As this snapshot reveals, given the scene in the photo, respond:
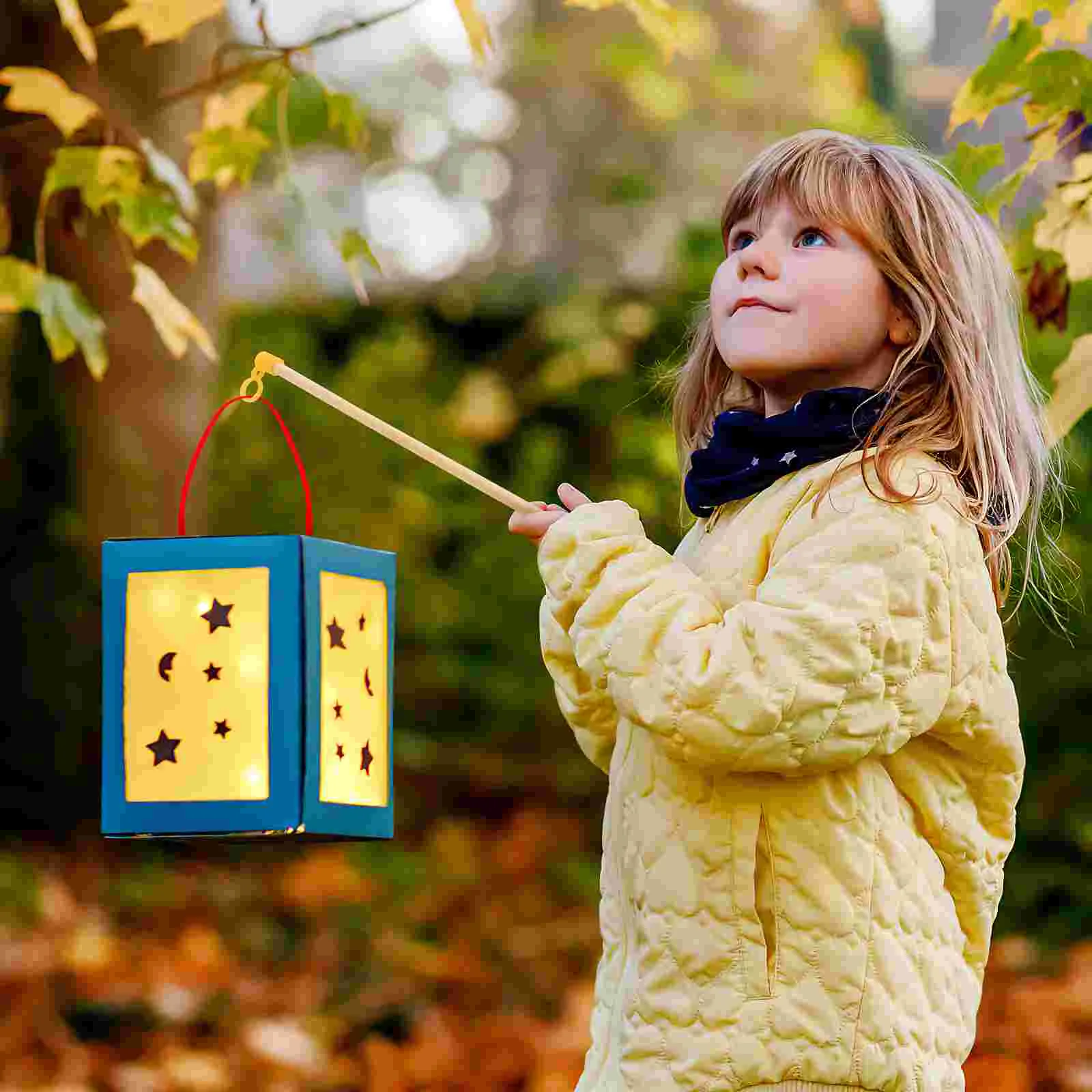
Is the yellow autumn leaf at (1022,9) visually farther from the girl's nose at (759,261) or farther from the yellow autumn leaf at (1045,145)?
the girl's nose at (759,261)

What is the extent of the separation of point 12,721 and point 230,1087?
2170mm

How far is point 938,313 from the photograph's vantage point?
1.94 m

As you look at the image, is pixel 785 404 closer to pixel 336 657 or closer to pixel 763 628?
pixel 763 628

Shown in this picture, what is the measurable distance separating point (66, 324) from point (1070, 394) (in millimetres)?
1505

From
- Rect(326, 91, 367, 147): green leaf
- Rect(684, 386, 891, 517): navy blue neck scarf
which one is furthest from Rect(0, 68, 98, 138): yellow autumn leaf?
Rect(684, 386, 891, 517): navy blue neck scarf

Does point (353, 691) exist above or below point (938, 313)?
below

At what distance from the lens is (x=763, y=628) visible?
170cm

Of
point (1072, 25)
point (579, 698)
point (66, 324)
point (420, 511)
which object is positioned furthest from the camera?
point (420, 511)

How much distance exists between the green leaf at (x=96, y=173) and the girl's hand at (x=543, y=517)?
105 centimetres

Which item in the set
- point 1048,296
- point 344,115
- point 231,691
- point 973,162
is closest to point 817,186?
point 973,162

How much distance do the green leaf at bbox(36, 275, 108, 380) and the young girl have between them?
991mm

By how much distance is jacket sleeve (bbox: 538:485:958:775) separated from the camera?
1686 millimetres

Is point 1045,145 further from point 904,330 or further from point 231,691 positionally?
point 231,691

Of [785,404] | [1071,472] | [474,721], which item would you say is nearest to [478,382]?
[474,721]
